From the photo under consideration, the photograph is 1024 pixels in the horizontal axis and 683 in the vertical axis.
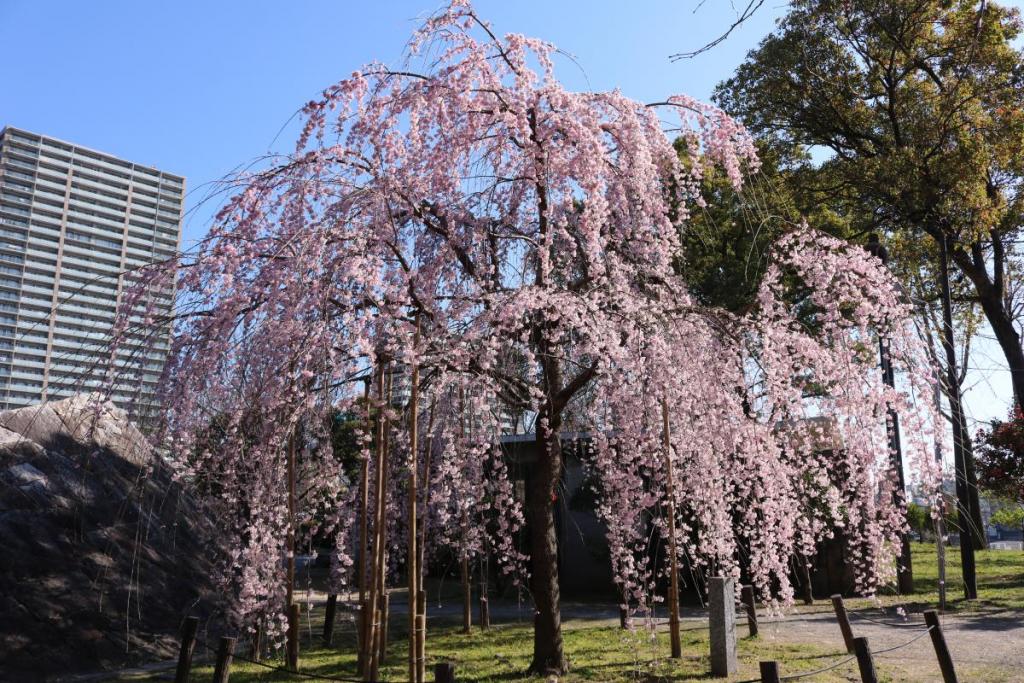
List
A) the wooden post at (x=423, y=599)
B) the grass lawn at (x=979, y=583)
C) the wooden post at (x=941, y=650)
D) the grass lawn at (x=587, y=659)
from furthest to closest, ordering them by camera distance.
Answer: the grass lawn at (x=979, y=583)
the grass lawn at (x=587, y=659)
the wooden post at (x=941, y=650)
the wooden post at (x=423, y=599)

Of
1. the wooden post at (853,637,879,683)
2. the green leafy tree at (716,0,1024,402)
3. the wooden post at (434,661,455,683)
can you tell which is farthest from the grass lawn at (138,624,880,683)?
the green leafy tree at (716,0,1024,402)

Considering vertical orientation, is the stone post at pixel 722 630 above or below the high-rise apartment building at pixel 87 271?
below

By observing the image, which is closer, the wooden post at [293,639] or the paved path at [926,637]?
the paved path at [926,637]

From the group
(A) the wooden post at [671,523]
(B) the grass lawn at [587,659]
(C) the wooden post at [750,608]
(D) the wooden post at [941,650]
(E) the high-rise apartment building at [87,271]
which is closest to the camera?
(E) the high-rise apartment building at [87,271]

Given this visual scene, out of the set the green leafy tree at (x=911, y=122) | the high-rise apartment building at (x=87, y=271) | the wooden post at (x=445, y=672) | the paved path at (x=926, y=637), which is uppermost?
the green leafy tree at (x=911, y=122)

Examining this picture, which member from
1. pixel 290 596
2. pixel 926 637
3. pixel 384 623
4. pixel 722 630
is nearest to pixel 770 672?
pixel 722 630

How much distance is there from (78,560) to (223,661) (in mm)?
4281

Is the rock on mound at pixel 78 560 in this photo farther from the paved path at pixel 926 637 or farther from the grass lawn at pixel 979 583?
the grass lawn at pixel 979 583

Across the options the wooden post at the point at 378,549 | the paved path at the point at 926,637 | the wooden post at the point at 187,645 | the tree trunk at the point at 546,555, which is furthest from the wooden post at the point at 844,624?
the wooden post at the point at 187,645

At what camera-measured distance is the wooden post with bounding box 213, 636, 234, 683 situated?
5.48 meters

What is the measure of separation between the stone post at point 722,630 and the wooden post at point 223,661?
175 inches

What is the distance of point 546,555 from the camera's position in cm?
790

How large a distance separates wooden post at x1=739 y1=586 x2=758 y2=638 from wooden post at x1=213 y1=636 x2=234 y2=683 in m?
5.89

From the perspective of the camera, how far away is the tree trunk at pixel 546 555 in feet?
24.9
